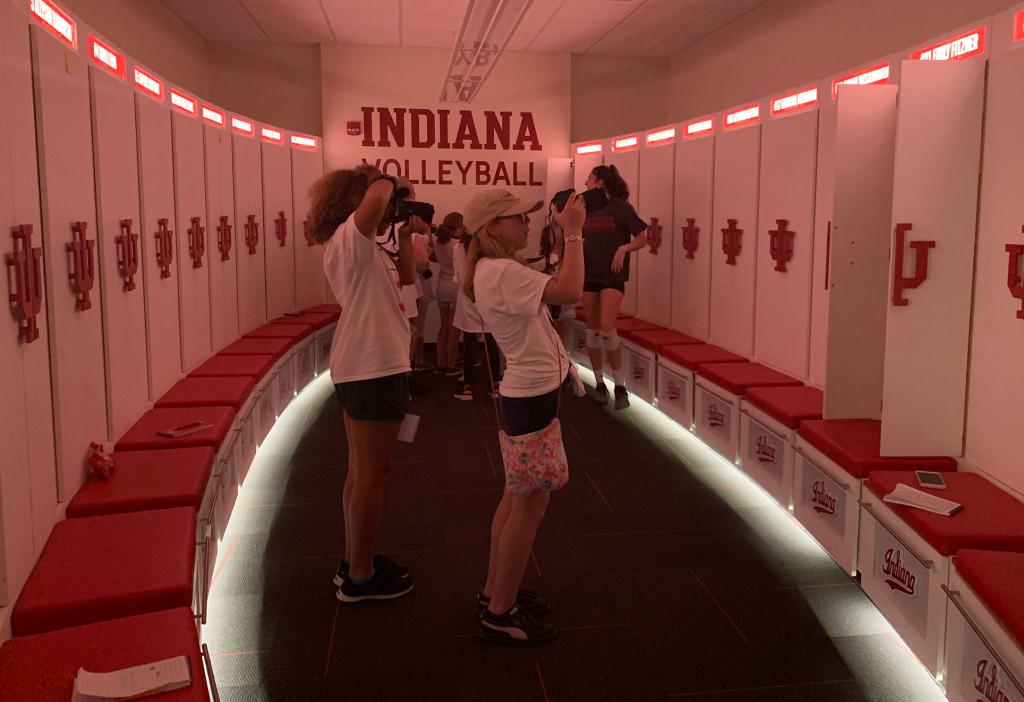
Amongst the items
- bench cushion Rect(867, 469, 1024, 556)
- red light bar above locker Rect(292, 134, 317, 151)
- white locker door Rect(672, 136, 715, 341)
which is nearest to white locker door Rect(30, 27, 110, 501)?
bench cushion Rect(867, 469, 1024, 556)

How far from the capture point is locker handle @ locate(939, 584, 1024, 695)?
189 cm

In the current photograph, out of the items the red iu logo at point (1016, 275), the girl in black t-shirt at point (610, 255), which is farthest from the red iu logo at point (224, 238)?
the red iu logo at point (1016, 275)

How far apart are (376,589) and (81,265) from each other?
4.96 ft

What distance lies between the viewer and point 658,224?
22.0 feet

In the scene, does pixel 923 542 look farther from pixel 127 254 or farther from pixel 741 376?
pixel 127 254

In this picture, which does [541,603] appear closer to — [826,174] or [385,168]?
[826,174]

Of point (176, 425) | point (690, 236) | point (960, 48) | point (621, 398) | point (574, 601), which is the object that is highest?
point (960, 48)

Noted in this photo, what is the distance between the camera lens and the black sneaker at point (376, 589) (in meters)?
3.01

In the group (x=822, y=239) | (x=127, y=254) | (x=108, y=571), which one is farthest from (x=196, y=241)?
(x=822, y=239)

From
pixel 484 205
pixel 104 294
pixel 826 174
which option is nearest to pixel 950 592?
pixel 484 205

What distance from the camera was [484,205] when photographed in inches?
101

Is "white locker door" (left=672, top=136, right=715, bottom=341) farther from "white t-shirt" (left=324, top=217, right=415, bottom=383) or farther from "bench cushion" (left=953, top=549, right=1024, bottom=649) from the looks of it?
"bench cushion" (left=953, top=549, right=1024, bottom=649)

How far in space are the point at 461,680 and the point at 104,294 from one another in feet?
6.69

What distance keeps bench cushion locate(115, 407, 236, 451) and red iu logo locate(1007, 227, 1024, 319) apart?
288 centimetres
